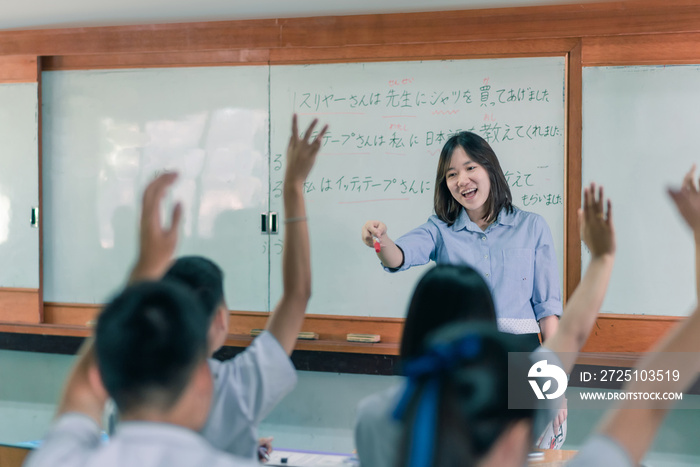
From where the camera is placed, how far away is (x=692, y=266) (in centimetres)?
304

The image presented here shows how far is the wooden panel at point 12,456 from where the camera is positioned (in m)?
1.91

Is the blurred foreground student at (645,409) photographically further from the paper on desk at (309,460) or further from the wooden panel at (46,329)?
the wooden panel at (46,329)

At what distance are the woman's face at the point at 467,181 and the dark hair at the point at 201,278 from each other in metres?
1.28

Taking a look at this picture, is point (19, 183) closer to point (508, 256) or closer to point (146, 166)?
point (146, 166)

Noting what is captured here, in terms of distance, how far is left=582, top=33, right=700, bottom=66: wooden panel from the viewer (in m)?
3.03

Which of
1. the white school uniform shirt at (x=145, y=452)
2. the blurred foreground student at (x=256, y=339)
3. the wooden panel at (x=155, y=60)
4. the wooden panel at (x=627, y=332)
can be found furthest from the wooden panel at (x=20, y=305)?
the white school uniform shirt at (x=145, y=452)

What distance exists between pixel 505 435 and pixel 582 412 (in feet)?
9.00

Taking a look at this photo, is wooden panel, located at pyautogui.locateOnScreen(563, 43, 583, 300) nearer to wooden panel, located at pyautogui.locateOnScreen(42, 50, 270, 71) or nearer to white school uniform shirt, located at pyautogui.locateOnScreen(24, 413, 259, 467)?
wooden panel, located at pyautogui.locateOnScreen(42, 50, 270, 71)

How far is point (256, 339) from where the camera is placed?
1.24 metres

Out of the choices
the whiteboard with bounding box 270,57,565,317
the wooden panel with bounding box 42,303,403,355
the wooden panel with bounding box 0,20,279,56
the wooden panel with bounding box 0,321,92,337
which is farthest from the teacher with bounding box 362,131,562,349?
the wooden panel with bounding box 0,321,92,337

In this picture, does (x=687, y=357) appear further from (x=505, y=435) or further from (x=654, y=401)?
(x=505, y=435)

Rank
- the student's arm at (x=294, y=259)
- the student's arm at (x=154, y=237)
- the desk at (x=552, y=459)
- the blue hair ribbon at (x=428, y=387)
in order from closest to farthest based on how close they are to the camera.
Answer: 1. the blue hair ribbon at (x=428, y=387)
2. the student's arm at (x=154, y=237)
3. the student's arm at (x=294, y=259)
4. the desk at (x=552, y=459)

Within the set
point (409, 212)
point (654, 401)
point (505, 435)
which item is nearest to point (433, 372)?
point (505, 435)

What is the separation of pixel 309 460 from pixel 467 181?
1.14 meters
